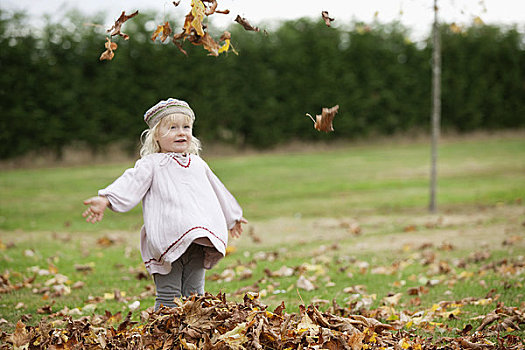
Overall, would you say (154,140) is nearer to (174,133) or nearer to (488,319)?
(174,133)

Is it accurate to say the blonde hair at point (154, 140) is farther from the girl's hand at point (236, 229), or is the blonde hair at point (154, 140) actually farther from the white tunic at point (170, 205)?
the girl's hand at point (236, 229)

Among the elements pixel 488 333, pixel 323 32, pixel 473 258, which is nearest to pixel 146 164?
pixel 488 333

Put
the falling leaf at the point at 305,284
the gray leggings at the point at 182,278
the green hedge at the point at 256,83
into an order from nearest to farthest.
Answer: the gray leggings at the point at 182,278, the falling leaf at the point at 305,284, the green hedge at the point at 256,83

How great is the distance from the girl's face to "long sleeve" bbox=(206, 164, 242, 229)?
0.90 ft

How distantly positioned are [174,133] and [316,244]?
14.3 feet

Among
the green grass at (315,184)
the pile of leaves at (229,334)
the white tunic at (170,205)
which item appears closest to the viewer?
the pile of leaves at (229,334)

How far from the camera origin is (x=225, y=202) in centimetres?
416

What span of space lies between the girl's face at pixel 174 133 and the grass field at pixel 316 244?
1411mm

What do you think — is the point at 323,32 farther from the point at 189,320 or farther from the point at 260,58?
the point at 189,320

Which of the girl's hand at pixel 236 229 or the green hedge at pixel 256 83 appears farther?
the green hedge at pixel 256 83

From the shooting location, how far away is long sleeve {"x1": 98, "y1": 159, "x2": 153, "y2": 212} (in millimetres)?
3676

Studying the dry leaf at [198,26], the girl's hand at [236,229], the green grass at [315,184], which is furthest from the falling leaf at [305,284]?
the green grass at [315,184]

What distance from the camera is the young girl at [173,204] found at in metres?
3.68

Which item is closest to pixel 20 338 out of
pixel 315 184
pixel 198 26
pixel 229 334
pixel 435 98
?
pixel 229 334
